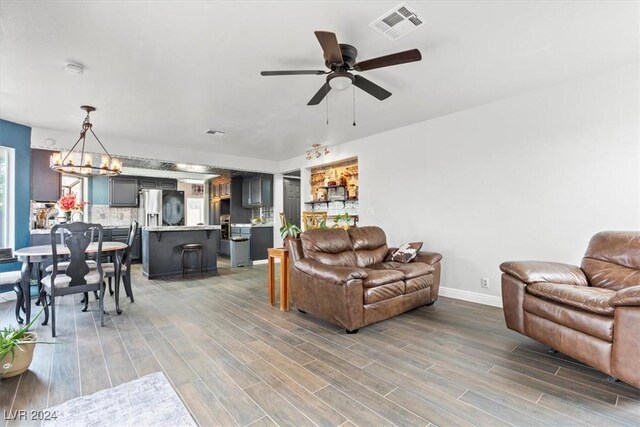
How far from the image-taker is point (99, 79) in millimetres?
3113

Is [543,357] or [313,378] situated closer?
→ [313,378]

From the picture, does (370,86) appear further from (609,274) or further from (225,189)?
(225,189)

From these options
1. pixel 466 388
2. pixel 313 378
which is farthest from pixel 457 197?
pixel 313 378

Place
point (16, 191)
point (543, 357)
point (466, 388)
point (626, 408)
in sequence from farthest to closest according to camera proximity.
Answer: point (16, 191) < point (543, 357) < point (466, 388) < point (626, 408)

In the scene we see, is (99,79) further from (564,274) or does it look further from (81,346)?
(564,274)

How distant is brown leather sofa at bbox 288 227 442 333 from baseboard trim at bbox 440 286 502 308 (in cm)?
57

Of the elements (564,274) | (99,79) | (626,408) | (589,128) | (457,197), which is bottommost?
(626,408)

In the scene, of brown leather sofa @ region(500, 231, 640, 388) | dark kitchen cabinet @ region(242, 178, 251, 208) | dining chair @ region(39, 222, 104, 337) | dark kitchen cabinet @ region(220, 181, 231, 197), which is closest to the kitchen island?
dark kitchen cabinet @ region(242, 178, 251, 208)

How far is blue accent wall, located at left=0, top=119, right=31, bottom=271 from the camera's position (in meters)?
4.42

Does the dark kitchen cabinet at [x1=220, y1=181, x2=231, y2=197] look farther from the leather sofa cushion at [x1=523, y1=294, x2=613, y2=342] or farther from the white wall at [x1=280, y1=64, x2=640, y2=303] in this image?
the leather sofa cushion at [x1=523, y1=294, x2=613, y2=342]

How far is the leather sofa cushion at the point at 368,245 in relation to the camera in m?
3.96

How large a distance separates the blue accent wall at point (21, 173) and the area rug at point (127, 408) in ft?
13.3

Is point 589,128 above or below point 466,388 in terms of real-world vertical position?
above

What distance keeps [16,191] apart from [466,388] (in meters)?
6.27
